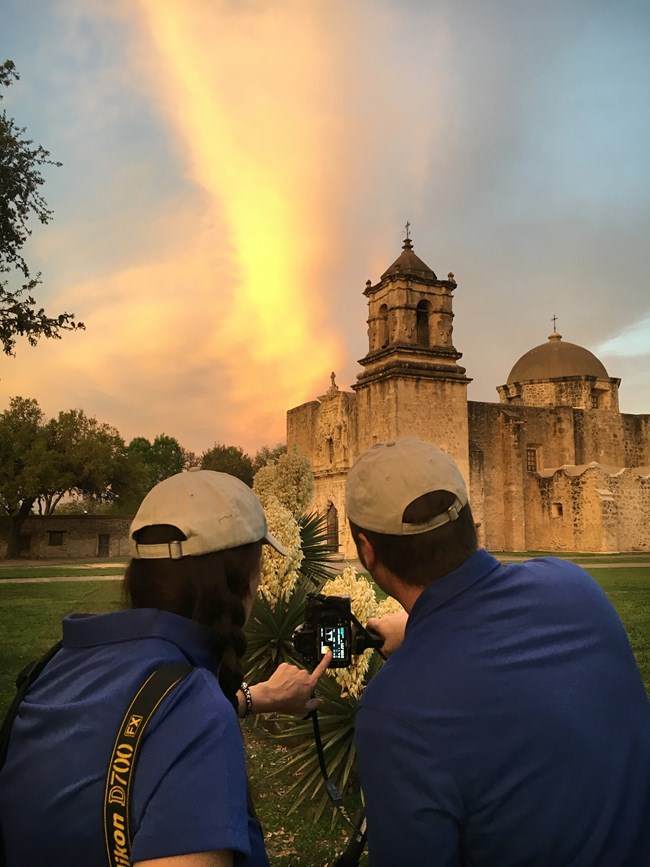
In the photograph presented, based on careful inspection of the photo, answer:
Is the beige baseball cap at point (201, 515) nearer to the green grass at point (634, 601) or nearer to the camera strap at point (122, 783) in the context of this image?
the camera strap at point (122, 783)

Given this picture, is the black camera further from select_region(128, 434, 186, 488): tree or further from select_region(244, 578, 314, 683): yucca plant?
select_region(128, 434, 186, 488): tree

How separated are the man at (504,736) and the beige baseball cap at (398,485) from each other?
16cm

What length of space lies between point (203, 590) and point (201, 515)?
0.15m

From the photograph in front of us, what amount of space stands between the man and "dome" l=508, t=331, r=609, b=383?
35.8 m

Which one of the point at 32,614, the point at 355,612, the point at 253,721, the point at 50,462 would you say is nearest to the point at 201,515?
the point at 355,612

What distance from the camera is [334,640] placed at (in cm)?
214

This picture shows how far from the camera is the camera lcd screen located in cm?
213

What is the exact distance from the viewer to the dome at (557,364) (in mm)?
35500

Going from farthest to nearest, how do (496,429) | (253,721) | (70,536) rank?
(70,536), (496,429), (253,721)

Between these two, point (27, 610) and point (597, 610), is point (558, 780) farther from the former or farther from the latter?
point (27, 610)

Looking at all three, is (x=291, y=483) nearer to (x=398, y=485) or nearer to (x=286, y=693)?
(x=286, y=693)

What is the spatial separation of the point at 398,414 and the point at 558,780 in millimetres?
23061

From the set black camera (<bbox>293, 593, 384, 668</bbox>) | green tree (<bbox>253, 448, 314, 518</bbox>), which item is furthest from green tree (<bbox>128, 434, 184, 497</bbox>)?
black camera (<bbox>293, 593, 384, 668</bbox>)

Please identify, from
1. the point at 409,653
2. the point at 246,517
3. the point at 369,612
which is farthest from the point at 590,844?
the point at 369,612
